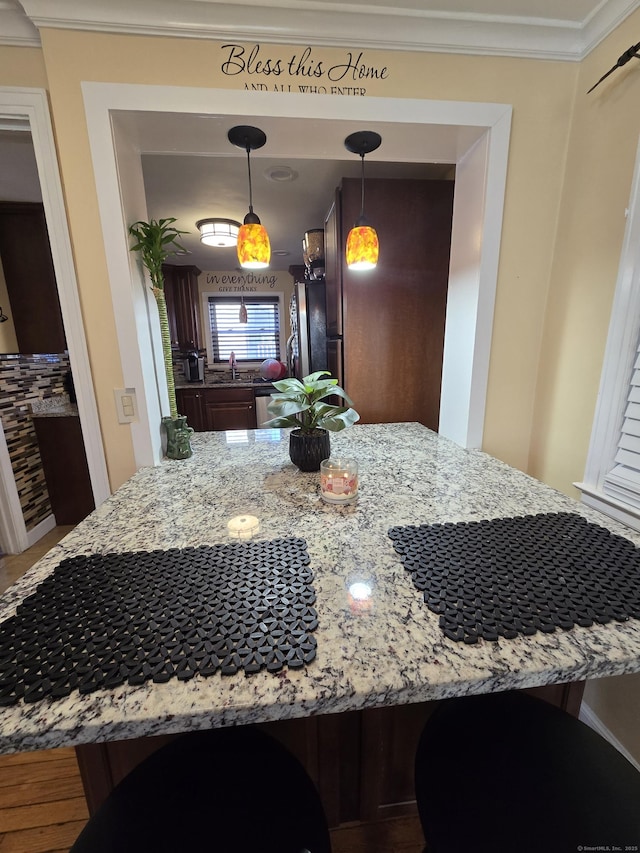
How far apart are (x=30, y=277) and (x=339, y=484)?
2.79 metres

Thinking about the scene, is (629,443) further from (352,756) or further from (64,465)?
(64,465)

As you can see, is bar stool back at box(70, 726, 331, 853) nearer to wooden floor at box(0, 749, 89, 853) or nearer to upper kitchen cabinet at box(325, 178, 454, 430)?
wooden floor at box(0, 749, 89, 853)

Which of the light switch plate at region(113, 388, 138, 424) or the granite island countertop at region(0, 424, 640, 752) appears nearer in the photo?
the granite island countertop at region(0, 424, 640, 752)

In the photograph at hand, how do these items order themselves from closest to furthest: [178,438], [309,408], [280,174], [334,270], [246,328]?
[309,408]
[178,438]
[280,174]
[334,270]
[246,328]

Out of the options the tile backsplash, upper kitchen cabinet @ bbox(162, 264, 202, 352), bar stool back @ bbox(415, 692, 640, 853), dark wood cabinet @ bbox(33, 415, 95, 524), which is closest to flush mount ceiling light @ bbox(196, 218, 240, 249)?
upper kitchen cabinet @ bbox(162, 264, 202, 352)

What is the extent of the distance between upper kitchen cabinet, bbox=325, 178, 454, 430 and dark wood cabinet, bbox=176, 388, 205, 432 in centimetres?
229

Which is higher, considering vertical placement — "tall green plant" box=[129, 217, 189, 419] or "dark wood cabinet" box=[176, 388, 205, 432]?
"tall green plant" box=[129, 217, 189, 419]

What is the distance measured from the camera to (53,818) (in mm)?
1087

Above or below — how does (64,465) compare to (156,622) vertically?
below

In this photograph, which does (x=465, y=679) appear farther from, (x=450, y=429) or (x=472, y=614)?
(x=450, y=429)

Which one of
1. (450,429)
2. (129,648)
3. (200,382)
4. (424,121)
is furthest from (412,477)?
(200,382)

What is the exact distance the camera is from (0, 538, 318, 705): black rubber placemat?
1.74ft

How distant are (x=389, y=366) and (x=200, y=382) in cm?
282

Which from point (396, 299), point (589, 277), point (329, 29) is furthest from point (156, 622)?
point (396, 299)
